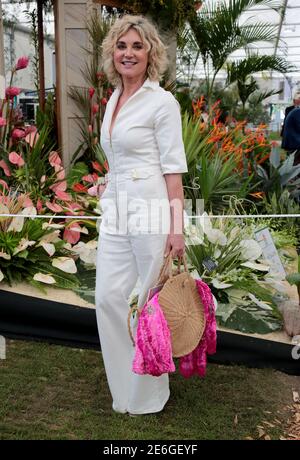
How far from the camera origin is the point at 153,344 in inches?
96.0

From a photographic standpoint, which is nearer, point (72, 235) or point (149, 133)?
point (149, 133)

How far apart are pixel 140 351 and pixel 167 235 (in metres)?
0.51

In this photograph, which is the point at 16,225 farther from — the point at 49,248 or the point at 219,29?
the point at 219,29

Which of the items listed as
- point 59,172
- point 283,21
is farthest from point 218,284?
point 283,21

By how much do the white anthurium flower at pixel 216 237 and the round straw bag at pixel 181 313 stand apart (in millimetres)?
1212

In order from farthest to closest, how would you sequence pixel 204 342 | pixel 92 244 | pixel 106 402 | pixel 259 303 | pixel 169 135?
1. pixel 92 244
2. pixel 259 303
3. pixel 106 402
4. pixel 204 342
5. pixel 169 135

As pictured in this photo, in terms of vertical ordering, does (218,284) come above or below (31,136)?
below

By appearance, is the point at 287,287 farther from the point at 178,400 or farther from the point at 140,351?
the point at 140,351

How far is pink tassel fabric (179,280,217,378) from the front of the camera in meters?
2.63

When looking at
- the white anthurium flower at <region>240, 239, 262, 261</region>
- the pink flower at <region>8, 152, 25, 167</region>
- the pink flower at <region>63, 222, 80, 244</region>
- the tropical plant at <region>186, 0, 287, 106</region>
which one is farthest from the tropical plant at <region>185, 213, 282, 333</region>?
the tropical plant at <region>186, 0, 287, 106</region>

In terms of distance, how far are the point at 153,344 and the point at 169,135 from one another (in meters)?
0.88

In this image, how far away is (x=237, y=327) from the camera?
→ 11.1 feet

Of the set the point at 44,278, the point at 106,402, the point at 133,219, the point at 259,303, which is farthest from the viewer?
the point at 44,278

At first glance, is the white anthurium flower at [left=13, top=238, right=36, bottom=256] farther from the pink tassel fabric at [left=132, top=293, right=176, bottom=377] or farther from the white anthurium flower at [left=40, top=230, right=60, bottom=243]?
the pink tassel fabric at [left=132, top=293, right=176, bottom=377]
